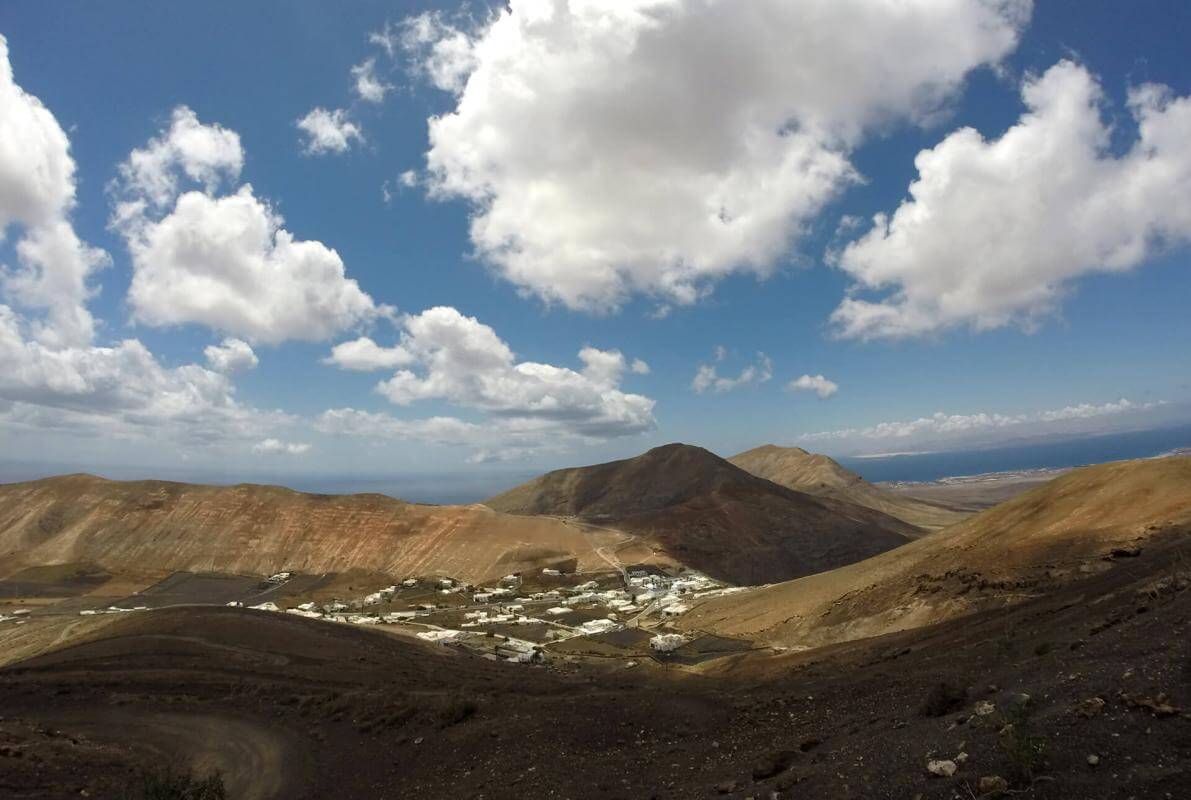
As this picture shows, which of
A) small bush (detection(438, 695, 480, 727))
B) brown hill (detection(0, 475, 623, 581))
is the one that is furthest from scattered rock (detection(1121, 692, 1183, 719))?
brown hill (detection(0, 475, 623, 581))

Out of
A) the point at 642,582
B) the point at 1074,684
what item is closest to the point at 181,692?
the point at 1074,684

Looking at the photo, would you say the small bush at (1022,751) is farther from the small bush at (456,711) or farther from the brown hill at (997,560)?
the brown hill at (997,560)

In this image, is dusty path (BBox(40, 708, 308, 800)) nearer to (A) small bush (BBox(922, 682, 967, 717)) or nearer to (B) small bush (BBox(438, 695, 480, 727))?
(B) small bush (BBox(438, 695, 480, 727))

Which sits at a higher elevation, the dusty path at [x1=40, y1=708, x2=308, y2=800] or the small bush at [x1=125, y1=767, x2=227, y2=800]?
the small bush at [x1=125, y1=767, x2=227, y2=800]

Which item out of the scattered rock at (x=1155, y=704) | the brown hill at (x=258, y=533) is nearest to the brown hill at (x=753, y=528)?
the brown hill at (x=258, y=533)

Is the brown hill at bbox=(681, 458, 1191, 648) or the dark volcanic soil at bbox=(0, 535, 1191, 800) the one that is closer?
the dark volcanic soil at bbox=(0, 535, 1191, 800)

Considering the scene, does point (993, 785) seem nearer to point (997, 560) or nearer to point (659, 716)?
point (659, 716)

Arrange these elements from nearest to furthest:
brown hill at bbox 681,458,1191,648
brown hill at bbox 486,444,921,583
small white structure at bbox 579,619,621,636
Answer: brown hill at bbox 681,458,1191,648 → small white structure at bbox 579,619,621,636 → brown hill at bbox 486,444,921,583

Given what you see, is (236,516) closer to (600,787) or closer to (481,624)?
(481,624)
